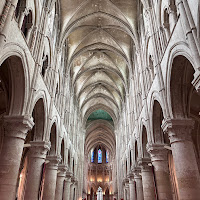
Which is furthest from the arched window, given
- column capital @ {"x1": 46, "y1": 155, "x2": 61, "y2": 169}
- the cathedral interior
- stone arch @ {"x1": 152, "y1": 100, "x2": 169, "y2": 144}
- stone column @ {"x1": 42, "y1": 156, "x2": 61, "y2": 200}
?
stone column @ {"x1": 42, "y1": 156, "x2": 61, "y2": 200}

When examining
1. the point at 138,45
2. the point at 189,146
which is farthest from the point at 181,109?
the point at 138,45

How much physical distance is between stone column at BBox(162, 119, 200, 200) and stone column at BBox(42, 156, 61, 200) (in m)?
8.79

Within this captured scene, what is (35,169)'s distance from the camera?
11297 mm

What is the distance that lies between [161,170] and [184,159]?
3.39m

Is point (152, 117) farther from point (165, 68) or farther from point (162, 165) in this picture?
point (165, 68)

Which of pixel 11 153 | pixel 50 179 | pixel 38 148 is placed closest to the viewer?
pixel 11 153

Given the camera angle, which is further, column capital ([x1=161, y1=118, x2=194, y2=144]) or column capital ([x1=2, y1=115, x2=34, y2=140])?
column capital ([x1=2, y1=115, x2=34, y2=140])

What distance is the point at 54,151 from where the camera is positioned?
50.4ft

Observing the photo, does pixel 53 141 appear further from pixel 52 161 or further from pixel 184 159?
pixel 184 159

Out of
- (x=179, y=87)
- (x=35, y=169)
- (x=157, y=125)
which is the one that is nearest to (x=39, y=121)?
(x=35, y=169)

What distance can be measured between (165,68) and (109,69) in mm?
16188

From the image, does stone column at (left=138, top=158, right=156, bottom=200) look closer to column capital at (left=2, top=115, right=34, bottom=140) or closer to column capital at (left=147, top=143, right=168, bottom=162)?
column capital at (left=147, top=143, right=168, bottom=162)

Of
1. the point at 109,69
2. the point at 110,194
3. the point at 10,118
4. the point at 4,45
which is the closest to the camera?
the point at 4,45

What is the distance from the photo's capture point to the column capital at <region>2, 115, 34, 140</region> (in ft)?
29.1
